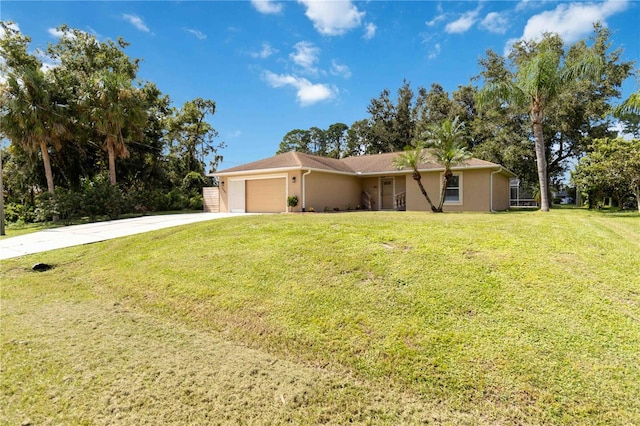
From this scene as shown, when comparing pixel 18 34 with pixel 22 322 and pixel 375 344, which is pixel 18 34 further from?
pixel 375 344

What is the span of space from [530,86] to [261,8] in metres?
11.4

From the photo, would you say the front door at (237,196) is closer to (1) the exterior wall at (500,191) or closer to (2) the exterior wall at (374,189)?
(2) the exterior wall at (374,189)

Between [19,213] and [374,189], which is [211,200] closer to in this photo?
[19,213]

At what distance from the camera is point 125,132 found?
22.2 metres

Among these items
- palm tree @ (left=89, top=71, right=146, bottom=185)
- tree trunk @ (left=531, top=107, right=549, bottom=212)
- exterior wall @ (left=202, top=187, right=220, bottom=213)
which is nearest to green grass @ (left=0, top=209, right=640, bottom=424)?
tree trunk @ (left=531, top=107, right=549, bottom=212)

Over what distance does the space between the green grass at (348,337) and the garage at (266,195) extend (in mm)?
11846

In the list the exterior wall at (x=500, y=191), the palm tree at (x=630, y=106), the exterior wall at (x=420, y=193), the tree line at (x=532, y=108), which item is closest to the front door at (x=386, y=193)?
the exterior wall at (x=420, y=193)

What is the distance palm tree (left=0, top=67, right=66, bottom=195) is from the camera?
643 inches

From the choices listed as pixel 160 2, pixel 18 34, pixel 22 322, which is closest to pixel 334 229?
pixel 22 322

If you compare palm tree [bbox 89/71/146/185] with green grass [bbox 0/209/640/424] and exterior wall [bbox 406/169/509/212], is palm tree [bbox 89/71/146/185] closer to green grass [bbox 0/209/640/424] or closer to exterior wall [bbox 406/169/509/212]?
green grass [bbox 0/209/640/424]

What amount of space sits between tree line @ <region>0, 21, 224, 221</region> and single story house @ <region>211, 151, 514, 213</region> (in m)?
6.90

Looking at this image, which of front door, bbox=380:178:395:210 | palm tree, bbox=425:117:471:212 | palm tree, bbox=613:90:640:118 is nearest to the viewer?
palm tree, bbox=613:90:640:118

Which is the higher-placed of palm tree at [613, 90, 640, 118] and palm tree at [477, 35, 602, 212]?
palm tree at [477, 35, 602, 212]

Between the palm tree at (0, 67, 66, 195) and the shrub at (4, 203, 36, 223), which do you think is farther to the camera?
the shrub at (4, 203, 36, 223)
